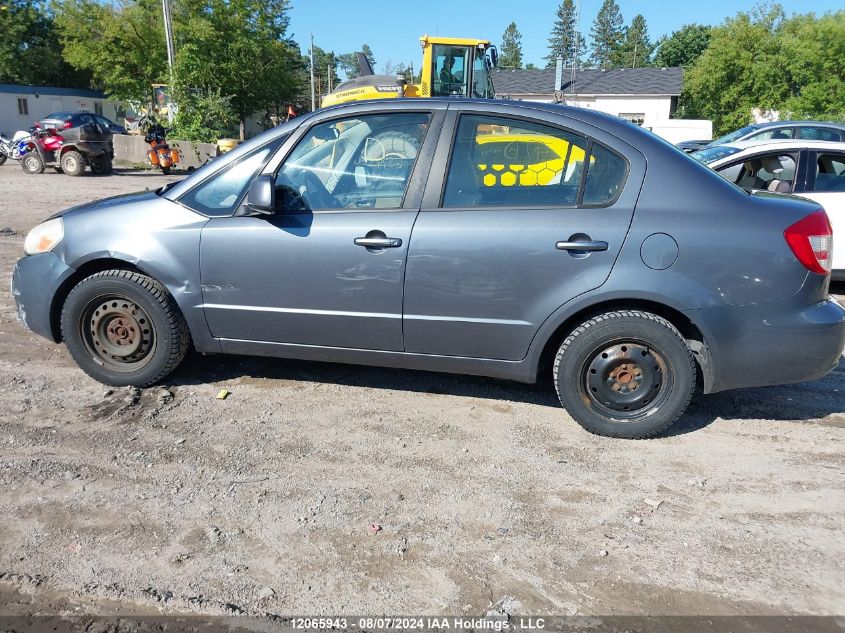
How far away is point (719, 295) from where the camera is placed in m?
3.47

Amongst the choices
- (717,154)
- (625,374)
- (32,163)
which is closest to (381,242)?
(625,374)

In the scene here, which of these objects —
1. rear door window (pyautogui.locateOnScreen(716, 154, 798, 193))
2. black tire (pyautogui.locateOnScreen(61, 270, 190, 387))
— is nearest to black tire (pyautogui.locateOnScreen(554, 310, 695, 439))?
black tire (pyautogui.locateOnScreen(61, 270, 190, 387))

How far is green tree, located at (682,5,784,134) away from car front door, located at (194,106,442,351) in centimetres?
4181

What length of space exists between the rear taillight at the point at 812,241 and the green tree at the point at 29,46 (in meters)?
54.4

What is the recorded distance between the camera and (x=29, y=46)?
49.4m

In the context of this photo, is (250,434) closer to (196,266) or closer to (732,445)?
(196,266)

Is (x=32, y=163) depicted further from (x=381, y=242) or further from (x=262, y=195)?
(x=381, y=242)

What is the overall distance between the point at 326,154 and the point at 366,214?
52 centimetres

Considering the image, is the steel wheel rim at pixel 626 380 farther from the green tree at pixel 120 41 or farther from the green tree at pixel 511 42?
the green tree at pixel 511 42

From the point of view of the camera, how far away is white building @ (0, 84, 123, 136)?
4259 centimetres

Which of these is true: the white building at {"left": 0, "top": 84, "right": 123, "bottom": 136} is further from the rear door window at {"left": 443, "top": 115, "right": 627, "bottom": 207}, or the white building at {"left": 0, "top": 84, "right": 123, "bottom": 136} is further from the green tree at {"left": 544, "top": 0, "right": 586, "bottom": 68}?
the green tree at {"left": 544, "top": 0, "right": 586, "bottom": 68}

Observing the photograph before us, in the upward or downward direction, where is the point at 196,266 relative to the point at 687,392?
upward

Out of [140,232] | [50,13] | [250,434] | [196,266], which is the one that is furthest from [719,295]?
[50,13]

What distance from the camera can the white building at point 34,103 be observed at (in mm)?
42594
